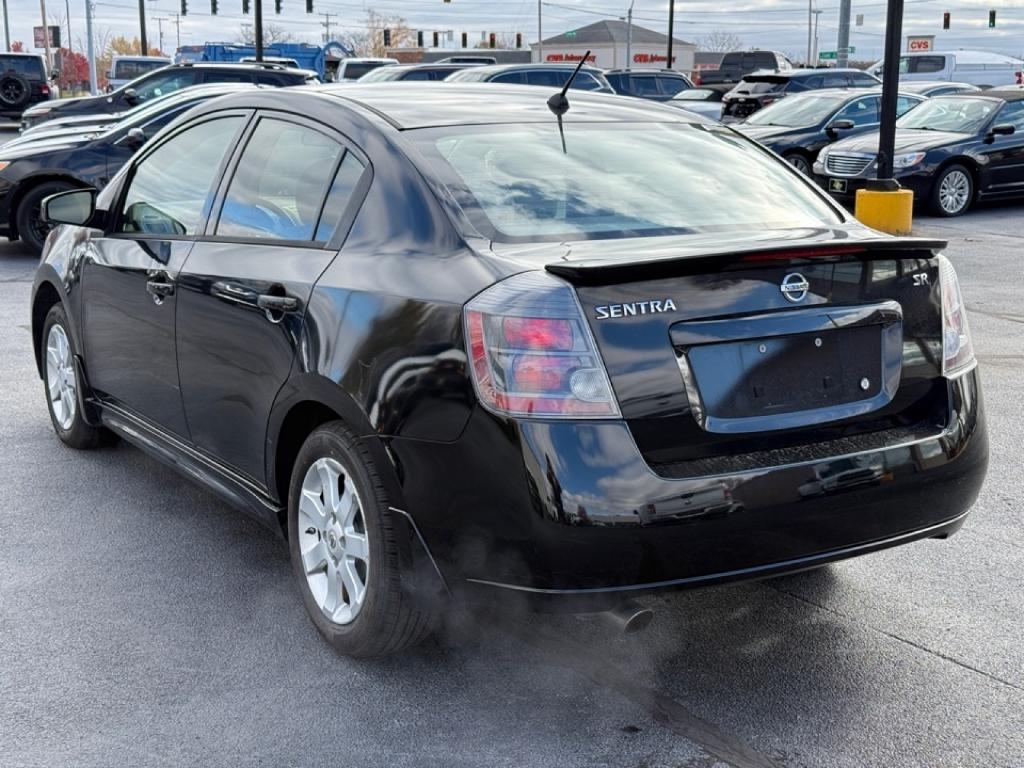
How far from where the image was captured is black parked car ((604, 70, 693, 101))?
29.5 meters

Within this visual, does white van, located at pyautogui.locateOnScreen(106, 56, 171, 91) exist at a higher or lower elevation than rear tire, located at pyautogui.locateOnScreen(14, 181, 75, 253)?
higher

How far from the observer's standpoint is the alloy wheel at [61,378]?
5.71 metres

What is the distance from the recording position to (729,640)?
12.5 feet

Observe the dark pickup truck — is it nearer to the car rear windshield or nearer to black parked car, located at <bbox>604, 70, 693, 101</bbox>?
black parked car, located at <bbox>604, 70, 693, 101</bbox>

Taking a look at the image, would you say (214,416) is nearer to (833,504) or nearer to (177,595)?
(177,595)

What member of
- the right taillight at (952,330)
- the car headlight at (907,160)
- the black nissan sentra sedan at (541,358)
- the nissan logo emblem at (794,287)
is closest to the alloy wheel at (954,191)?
the car headlight at (907,160)

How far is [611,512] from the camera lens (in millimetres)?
2994

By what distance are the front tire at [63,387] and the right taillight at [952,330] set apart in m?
3.65

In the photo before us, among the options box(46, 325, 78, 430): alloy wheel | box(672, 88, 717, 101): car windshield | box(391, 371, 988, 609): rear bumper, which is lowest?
box(46, 325, 78, 430): alloy wheel

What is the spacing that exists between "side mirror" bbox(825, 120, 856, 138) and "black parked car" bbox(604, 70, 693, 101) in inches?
413

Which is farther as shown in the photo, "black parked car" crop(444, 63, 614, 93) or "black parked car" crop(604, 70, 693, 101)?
"black parked car" crop(604, 70, 693, 101)

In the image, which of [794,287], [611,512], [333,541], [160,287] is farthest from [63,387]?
[794,287]

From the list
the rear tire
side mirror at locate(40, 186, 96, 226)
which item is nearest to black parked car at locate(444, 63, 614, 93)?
the rear tire

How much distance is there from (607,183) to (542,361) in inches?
40.4
